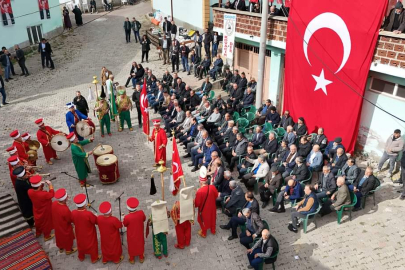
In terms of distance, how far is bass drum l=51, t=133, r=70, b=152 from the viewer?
11.7 meters

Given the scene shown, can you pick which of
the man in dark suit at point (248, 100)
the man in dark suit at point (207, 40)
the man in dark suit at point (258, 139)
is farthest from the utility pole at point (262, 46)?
the man in dark suit at point (207, 40)

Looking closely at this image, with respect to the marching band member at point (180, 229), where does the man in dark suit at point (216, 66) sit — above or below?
above

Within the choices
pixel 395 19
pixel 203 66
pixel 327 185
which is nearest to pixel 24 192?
pixel 327 185

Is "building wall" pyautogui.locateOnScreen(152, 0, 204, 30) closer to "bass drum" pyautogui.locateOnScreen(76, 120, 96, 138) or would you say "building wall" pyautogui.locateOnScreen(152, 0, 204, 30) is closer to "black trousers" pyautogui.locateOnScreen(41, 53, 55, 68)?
"black trousers" pyautogui.locateOnScreen(41, 53, 55, 68)

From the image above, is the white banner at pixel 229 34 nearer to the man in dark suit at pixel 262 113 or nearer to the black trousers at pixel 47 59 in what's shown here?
the man in dark suit at pixel 262 113

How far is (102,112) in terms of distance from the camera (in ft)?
44.2

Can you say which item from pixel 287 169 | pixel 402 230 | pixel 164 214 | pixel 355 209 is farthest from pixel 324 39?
pixel 164 214

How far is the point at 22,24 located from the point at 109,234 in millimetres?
22618

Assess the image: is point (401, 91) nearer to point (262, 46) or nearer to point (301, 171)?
point (301, 171)

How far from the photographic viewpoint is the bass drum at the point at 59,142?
1167 centimetres

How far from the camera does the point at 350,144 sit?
1156 cm

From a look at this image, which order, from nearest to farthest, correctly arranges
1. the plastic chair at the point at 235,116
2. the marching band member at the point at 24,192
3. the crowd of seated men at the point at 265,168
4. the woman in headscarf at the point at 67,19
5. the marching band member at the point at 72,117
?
1. the crowd of seated men at the point at 265,168
2. the marching band member at the point at 24,192
3. the marching band member at the point at 72,117
4. the plastic chair at the point at 235,116
5. the woman in headscarf at the point at 67,19

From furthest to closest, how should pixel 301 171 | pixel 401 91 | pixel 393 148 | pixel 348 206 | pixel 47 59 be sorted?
pixel 47 59, pixel 401 91, pixel 393 148, pixel 301 171, pixel 348 206

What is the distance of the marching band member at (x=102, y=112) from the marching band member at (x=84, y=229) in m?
6.22
